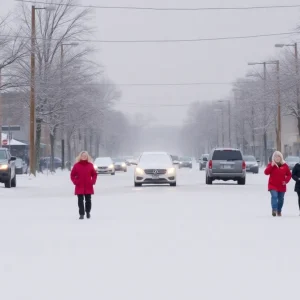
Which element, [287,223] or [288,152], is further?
[288,152]

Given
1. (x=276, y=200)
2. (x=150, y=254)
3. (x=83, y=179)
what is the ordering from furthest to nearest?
(x=276, y=200) < (x=83, y=179) < (x=150, y=254)

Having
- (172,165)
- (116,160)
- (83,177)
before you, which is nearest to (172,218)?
(83,177)

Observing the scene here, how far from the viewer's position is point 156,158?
42.2 meters

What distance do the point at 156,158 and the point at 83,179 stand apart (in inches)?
813

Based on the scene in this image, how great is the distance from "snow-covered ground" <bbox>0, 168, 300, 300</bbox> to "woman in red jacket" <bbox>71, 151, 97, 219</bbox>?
51cm

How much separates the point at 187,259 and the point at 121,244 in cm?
241

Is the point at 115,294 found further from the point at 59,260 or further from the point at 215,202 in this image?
the point at 215,202

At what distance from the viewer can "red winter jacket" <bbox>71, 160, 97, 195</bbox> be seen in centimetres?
2159

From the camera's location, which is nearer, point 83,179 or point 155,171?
point 83,179

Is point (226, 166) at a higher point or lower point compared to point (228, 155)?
lower

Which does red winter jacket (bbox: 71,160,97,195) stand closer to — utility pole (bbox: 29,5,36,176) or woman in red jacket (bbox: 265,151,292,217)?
woman in red jacket (bbox: 265,151,292,217)

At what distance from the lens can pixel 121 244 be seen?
604 inches

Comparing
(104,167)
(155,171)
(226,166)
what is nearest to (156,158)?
(155,171)

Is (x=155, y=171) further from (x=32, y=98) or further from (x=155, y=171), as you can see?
(x=32, y=98)
